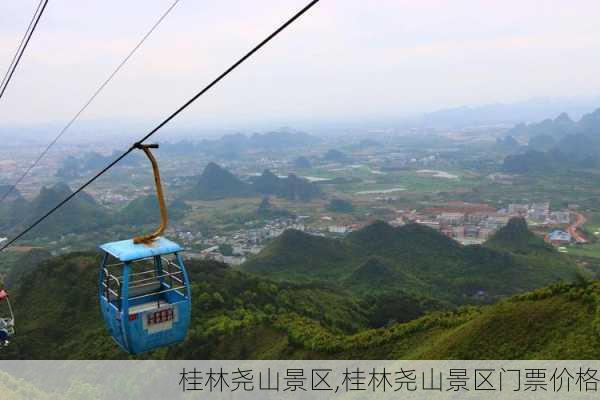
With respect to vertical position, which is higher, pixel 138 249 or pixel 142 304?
pixel 138 249

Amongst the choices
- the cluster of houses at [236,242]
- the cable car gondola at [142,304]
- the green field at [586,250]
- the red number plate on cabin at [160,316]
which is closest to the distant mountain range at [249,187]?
the cluster of houses at [236,242]

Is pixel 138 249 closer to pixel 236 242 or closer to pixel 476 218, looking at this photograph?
pixel 236 242

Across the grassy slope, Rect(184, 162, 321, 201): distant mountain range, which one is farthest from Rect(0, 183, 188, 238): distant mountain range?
the grassy slope

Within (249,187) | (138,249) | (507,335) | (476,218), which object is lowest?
(476,218)

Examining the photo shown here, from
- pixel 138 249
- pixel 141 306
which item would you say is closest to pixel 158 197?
pixel 138 249

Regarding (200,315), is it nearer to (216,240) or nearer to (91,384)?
(91,384)

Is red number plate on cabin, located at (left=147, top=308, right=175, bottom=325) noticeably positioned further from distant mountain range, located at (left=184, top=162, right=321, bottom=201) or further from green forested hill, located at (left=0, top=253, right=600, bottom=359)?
distant mountain range, located at (left=184, top=162, right=321, bottom=201)

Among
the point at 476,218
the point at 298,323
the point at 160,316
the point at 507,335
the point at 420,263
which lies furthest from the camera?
the point at 476,218

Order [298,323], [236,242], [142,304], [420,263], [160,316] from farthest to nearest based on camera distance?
[236,242], [420,263], [298,323], [142,304], [160,316]

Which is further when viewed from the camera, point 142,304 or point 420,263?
point 420,263
